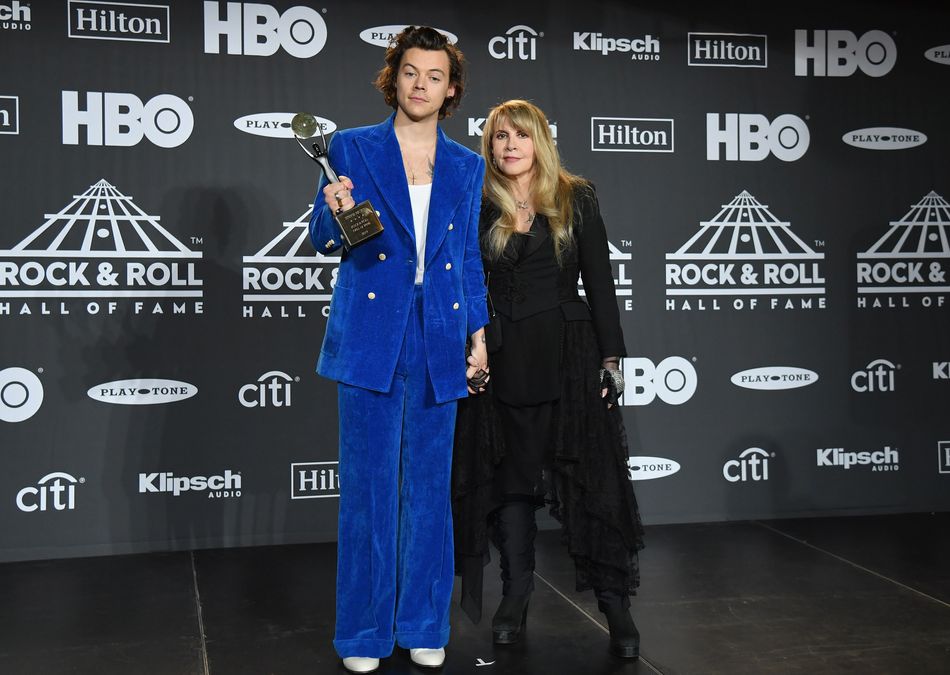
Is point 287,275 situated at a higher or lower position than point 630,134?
lower

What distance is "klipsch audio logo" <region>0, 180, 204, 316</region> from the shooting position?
4.27 meters

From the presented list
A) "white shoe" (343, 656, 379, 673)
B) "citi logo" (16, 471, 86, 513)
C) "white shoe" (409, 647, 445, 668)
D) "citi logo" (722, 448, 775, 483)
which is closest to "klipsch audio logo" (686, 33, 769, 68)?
"citi logo" (722, 448, 775, 483)

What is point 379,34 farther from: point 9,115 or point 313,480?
point 313,480

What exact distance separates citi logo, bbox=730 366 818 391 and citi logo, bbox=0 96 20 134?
3352 millimetres

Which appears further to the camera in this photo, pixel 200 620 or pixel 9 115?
pixel 9 115

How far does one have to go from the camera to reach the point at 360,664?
9.56 feet

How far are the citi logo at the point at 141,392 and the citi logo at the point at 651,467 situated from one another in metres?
2.02

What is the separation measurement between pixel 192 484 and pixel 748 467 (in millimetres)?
2555

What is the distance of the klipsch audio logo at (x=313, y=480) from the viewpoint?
4543 mm

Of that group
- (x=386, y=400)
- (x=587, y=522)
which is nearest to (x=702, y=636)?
(x=587, y=522)

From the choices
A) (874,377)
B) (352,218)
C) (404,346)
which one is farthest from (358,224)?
(874,377)

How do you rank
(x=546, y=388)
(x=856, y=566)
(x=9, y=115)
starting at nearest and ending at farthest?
1. (x=546, y=388)
2. (x=856, y=566)
3. (x=9, y=115)

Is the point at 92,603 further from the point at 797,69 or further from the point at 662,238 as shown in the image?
the point at 797,69

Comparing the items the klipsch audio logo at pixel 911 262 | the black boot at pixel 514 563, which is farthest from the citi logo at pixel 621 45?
the black boot at pixel 514 563
